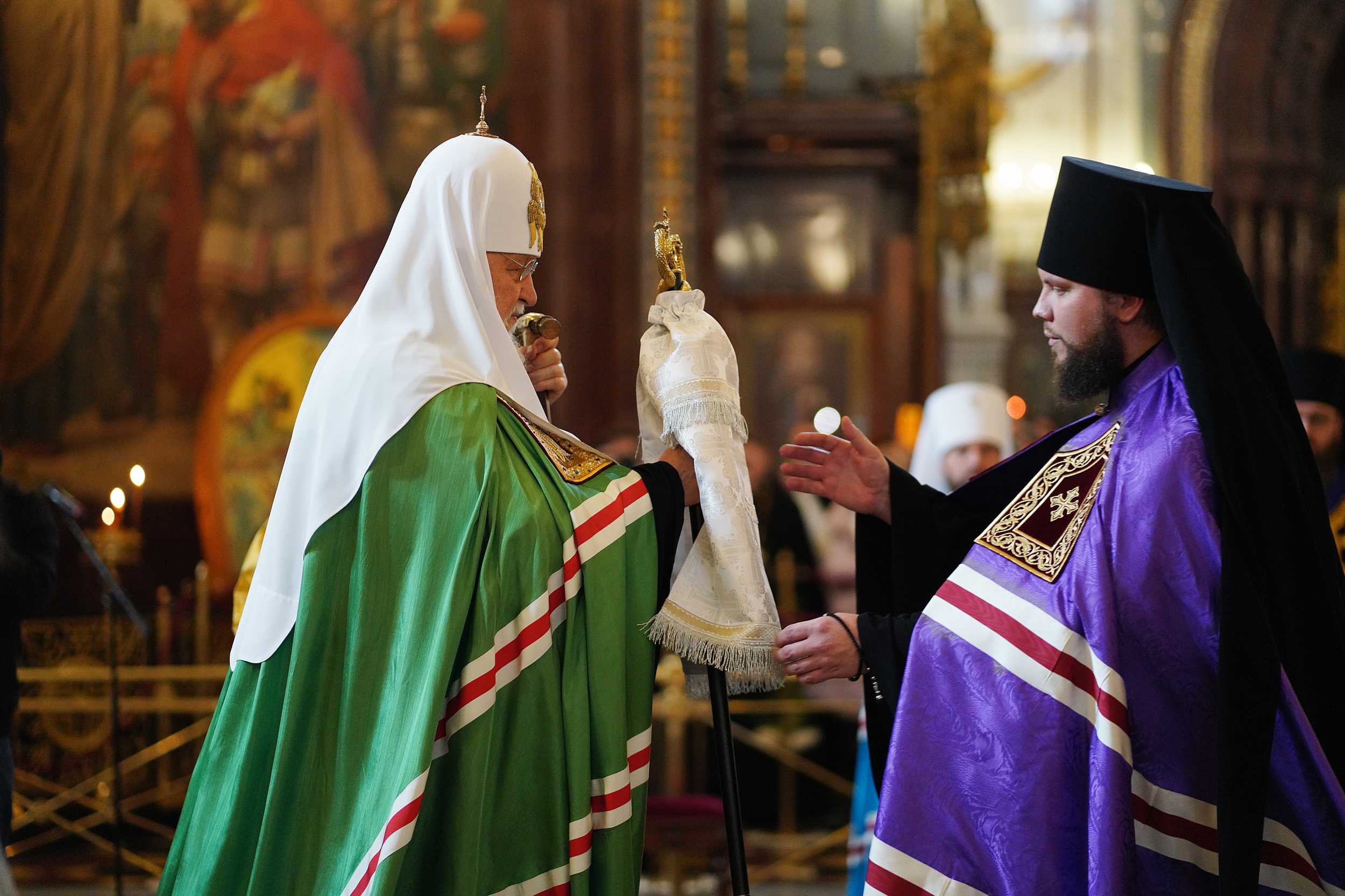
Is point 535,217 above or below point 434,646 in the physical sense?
above

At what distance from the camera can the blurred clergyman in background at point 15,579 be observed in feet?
11.6

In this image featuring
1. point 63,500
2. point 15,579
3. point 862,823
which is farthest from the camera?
point 63,500

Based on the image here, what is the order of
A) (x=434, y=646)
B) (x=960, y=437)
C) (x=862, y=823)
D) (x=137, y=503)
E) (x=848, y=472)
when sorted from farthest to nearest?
(x=137, y=503) < (x=960, y=437) < (x=862, y=823) < (x=848, y=472) < (x=434, y=646)

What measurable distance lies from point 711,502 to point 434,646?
70 cm

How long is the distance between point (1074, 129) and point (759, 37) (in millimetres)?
2917

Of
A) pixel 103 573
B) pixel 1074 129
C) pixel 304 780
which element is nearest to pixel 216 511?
pixel 103 573

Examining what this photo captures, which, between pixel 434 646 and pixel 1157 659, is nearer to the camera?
pixel 1157 659

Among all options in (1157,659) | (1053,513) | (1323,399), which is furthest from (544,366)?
(1323,399)

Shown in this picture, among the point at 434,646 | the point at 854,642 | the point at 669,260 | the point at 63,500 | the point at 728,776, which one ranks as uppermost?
the point at 669,260

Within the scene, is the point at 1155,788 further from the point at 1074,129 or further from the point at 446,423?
the point at 1074,129

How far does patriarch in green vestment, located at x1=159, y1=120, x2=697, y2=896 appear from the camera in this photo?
2.76 metres

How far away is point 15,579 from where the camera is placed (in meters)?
3.59

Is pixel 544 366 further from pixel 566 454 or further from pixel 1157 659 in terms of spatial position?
pixel 1157 659

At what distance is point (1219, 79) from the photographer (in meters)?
11.3
